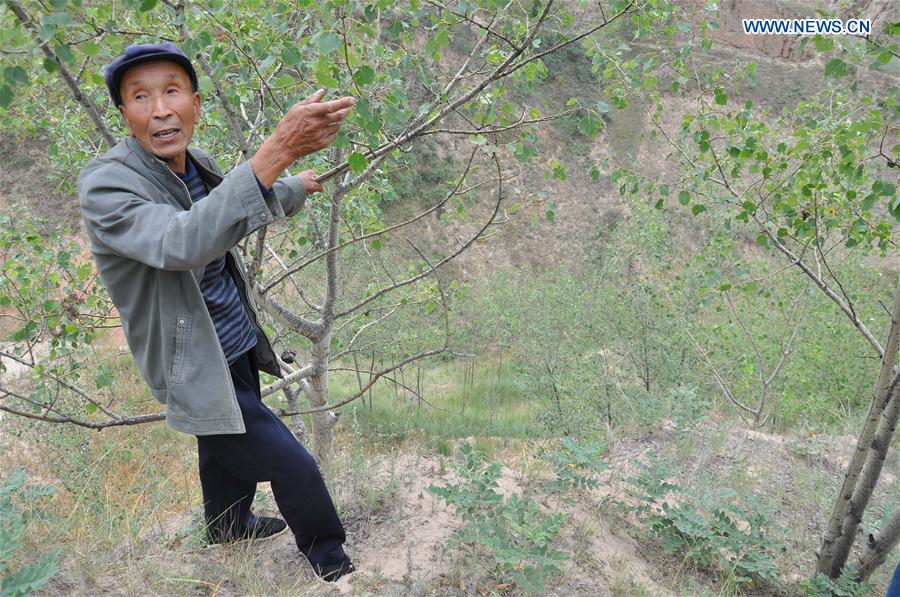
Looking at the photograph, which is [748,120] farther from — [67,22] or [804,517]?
[67,22]

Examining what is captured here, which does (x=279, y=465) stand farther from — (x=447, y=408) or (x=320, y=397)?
(x=447, y=408)

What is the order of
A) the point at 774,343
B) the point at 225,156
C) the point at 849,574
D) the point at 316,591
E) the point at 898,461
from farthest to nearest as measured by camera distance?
the point at 774,343, the point at 898,461, the point at 225,156, the point at 849,574, the point at 316,591

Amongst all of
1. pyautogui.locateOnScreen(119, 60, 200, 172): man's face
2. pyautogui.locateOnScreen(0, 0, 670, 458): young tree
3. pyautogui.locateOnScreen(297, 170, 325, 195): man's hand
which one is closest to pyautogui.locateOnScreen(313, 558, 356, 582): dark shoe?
pyautogui.locateOnScreen(0, 0, 670, 458): young tree

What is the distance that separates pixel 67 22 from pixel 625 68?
224 cm

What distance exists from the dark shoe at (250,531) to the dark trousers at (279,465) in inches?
13.3

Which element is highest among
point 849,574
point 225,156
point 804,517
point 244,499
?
point 225,156

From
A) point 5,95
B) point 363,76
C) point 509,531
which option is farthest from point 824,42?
point 5,95

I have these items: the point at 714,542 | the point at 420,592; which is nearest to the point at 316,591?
the point at 420,592

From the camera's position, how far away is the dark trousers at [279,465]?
1.97m

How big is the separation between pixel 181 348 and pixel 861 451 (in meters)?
3.05

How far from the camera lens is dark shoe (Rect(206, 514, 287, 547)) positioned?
8.02 ft

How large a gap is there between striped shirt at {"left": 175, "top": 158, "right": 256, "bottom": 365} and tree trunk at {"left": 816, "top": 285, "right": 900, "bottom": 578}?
2.78 metres

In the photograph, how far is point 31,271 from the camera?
308cm

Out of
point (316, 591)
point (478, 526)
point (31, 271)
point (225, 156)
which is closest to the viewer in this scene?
point (316, 591)
